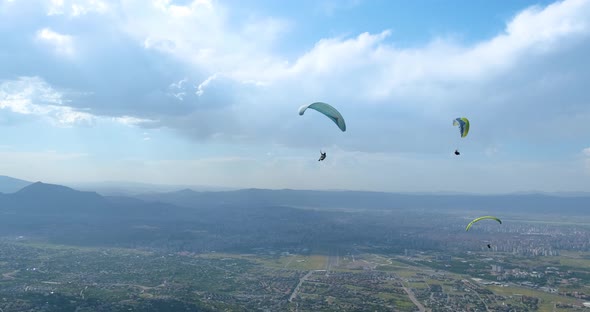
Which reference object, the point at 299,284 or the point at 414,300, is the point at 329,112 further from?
the point at 299,284

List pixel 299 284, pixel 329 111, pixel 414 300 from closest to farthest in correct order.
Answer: pixel 329 111 < pixel 414 300 < pixel 299 284

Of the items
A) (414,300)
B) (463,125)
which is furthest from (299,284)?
(463,125)

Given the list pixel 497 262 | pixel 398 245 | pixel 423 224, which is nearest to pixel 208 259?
pixel 398 245

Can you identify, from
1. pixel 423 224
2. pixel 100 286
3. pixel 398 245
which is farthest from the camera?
pixel 423 224

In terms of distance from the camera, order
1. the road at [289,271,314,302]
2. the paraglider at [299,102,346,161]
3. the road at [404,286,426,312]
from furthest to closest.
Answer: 1. the road at [289,271,314,302]
2. the road at [404,286,426,312]
3. the paraglider at [299,102,346,161]

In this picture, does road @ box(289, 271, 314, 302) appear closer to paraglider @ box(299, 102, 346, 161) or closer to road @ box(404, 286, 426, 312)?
road @ box(404, 286, 426, 312)

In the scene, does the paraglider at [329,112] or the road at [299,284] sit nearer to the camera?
the paraglider at [329,112]

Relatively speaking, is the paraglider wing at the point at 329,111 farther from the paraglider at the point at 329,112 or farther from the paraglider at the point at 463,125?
the paraglider at the point at 463,125

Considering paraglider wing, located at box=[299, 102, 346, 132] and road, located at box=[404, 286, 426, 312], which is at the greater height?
paraglider wing, located at box=[299, 102, 346, 132]

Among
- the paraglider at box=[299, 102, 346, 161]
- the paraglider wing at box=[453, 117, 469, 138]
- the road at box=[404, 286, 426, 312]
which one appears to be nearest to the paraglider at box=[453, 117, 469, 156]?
the paraglider wing at box=[453, 117, 469, 138]

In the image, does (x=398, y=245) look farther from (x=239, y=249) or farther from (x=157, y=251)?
(x=157, y=251)

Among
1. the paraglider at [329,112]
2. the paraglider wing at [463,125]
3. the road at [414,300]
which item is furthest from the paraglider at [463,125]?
the road at [414,300]
